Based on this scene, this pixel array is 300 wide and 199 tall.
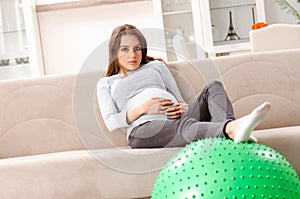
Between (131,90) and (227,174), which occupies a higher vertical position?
(131,90)

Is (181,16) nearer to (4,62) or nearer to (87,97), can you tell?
(4,62)

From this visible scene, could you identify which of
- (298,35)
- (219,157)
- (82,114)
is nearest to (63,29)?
(298,35)

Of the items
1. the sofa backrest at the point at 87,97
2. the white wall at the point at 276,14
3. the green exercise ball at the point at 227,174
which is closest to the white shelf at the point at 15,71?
the white wall at the point at 276,14

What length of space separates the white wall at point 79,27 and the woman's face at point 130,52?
9.09 ft

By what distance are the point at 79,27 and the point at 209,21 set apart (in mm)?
1186

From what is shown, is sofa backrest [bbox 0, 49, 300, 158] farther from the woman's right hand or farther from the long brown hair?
the woman's right hand

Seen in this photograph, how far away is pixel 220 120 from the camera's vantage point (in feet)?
7.00

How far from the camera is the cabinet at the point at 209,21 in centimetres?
527

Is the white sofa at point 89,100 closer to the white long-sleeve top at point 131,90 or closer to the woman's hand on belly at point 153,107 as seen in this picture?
the white long-sleeve top at point 131,90

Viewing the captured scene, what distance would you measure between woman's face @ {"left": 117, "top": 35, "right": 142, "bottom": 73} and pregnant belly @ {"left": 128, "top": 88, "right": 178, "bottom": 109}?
0.12m

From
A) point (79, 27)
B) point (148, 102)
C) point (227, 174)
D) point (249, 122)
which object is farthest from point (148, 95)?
point (79, 27)

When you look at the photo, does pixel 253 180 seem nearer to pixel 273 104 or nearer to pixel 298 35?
pixel 273 104

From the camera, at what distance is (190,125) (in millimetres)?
2205

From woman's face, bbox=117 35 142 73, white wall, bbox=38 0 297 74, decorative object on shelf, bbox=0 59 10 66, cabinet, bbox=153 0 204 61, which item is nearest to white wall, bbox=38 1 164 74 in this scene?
white wall, bbox=38 0 297 74
